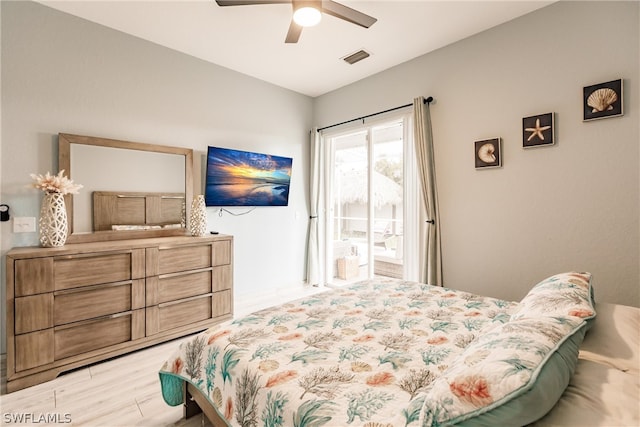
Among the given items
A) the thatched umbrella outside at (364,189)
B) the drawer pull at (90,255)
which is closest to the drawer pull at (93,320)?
the drawer pull at (90,255)

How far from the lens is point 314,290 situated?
14.1ft

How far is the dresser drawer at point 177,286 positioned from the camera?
2.64m

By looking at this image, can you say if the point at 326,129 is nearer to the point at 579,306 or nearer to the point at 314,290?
the point at 314,290

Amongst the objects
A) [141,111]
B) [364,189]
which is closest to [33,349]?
[141,111]

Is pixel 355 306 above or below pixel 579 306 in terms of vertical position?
below

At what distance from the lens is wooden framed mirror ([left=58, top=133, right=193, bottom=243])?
261cm

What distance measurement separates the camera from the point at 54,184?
230cm

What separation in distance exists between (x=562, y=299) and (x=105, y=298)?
3.01m

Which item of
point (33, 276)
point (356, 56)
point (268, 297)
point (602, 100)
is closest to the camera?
point (33, 276)

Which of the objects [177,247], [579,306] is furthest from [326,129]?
[579,306]

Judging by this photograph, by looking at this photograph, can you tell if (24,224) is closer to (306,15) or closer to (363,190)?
(306,15)

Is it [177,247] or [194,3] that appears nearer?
[194,3]

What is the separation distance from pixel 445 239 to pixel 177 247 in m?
2.67

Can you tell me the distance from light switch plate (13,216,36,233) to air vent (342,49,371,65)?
331cm
